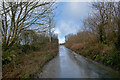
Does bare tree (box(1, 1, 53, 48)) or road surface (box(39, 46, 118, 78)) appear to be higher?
bare tree (box(1, 1, 53, 48))

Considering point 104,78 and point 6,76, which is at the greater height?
point 6,76

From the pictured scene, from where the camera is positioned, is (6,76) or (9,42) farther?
(9,42)

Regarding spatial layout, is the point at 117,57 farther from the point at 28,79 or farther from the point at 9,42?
the point at 9,42

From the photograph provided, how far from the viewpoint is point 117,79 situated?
4.03 meters

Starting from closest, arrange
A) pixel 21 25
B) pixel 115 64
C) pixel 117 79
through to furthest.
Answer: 1. pixel 117 79
2. pixel 115 64
3. pixel 21 25

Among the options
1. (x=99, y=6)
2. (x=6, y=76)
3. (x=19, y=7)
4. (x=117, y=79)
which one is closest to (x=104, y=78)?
(x=117, y=79)

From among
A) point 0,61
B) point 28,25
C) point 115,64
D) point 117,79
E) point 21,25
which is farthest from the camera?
point 28,25

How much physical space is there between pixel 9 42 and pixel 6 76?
372 centimetres

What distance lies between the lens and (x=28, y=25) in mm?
8125

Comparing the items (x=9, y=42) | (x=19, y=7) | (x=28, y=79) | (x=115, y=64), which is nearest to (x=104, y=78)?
(x=115, y=64)

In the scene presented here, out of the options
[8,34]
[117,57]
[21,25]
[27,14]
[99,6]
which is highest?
[99,6]

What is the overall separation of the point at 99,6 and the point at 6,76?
41.8ft

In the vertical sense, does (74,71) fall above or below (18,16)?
below

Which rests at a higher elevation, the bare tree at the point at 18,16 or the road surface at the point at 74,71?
the bare tree at the point at 18,16
